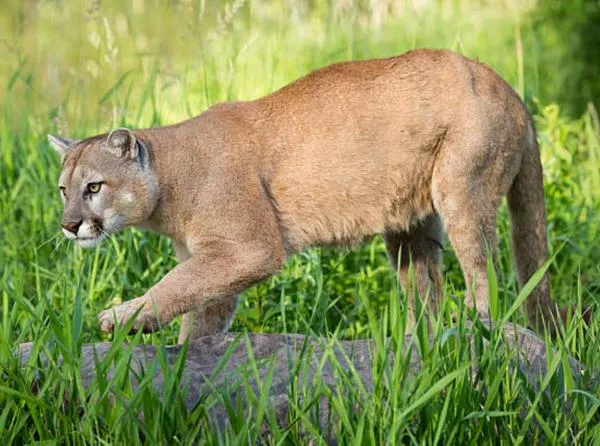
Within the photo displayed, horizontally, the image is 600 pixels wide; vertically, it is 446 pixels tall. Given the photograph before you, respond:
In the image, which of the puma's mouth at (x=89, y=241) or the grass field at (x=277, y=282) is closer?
the grass field at (x=277, y=282)

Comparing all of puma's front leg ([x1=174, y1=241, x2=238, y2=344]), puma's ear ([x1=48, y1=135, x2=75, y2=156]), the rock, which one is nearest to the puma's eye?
puma's ear ([x1=48, y1=135, x2=75, y2=156])

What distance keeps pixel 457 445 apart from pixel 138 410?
41.4 inches

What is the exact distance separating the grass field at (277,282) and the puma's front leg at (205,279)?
261mm

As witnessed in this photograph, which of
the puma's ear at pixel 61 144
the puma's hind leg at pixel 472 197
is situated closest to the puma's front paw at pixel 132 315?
the puma's ear at pixel 61 144

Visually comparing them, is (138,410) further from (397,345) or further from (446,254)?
(446,254)

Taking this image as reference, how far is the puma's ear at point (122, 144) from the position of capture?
551cm

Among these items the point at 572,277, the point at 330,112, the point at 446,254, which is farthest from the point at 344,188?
the point at 572,277

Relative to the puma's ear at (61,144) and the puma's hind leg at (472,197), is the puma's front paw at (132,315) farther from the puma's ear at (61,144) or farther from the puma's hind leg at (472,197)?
the puma's hind leg at (472,197)

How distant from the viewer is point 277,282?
6492 mm

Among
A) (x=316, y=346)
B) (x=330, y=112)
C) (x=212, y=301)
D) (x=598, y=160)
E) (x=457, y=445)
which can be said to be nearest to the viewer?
(x=457, y=445)

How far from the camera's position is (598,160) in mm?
8414

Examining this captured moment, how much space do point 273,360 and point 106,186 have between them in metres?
1.60

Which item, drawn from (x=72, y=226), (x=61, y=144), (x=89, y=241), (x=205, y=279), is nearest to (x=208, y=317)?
(x=205, y=279)

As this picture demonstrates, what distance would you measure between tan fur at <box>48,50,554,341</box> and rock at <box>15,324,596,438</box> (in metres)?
0.70
